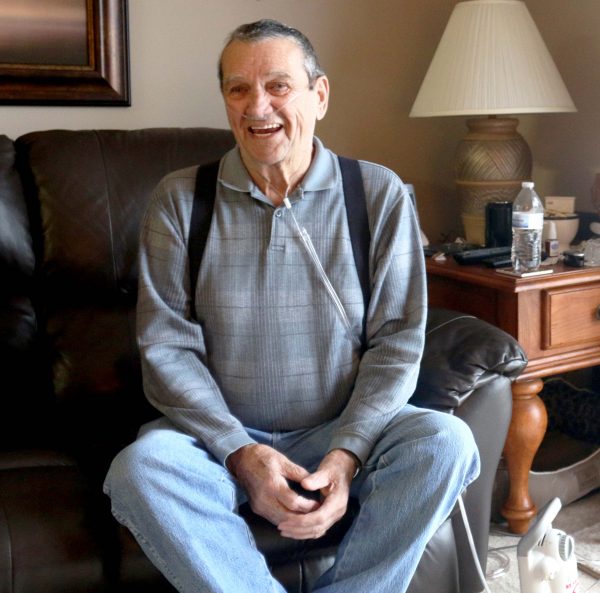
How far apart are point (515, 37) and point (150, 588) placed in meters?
1.56

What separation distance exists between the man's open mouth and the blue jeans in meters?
0.57

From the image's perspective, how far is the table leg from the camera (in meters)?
Result: 2.08

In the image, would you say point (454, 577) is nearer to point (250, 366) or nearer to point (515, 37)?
point (250, 366)

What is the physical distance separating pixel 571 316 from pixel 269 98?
88 centimetres

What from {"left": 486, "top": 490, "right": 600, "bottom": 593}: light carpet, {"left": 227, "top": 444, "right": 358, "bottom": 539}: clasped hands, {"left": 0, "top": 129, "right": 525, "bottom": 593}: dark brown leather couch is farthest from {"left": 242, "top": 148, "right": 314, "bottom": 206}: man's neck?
{"left": 486, "top": 490, "right": 600, "bottom": 593}: light carpet

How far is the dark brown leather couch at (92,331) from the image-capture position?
5.61ft

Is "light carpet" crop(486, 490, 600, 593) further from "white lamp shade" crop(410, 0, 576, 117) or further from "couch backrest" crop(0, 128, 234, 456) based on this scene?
"white lamp shade" crop(410, 0, 576, 117)

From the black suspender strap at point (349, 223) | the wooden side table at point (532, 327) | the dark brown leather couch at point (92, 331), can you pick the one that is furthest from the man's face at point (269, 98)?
the wooden side table at point (532, 327)

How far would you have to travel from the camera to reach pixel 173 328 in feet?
5.50

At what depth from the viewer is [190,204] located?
68.0 inches

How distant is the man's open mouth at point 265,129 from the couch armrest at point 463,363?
51 centimetres

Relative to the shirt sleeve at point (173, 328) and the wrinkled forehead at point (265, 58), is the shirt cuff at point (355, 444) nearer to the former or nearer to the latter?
the shirt sleeve at point (173, 328)

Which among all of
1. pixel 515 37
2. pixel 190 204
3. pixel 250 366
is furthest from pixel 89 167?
pixel 515 37

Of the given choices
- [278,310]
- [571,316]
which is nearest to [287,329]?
[278,310]
